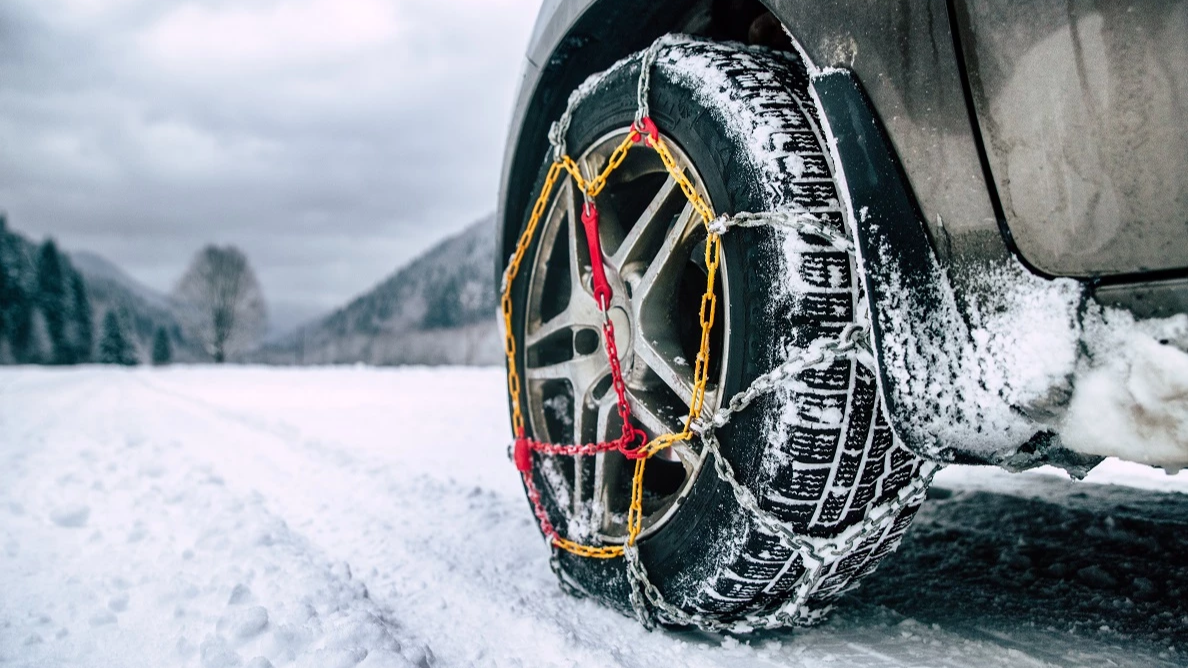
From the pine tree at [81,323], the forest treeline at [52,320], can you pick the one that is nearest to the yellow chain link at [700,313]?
the forest treeline at [52,320]

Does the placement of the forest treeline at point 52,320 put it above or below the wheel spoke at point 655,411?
above

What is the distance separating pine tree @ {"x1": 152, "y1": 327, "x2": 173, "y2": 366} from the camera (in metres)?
46.6

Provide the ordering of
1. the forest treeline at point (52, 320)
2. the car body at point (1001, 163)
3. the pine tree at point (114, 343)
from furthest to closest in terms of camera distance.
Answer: the forest treeline at point (52, 320) < the pine tree at point (114, 343) < the car body at point (1001, 163)

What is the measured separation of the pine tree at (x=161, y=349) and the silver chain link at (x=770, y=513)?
53.9 metres

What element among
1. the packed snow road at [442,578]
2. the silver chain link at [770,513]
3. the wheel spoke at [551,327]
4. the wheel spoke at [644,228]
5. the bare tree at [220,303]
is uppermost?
the bare tree at [220,303]

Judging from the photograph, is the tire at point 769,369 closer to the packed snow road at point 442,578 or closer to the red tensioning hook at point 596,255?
the packed snow road at point 442,578

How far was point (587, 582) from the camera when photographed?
178 centimetres

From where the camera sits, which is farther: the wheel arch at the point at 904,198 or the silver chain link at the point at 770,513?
the silver chain link at the point at 770,513

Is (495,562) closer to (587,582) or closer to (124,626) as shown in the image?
(587,582)

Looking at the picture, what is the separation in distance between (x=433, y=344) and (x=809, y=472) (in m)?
58.5

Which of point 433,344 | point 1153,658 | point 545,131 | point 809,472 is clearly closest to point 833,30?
point 809,472

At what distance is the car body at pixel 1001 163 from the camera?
809 mm

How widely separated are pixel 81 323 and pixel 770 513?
2254 inches

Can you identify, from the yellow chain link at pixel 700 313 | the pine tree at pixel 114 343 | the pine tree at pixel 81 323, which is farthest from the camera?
the pine tree at pixel 81 323
